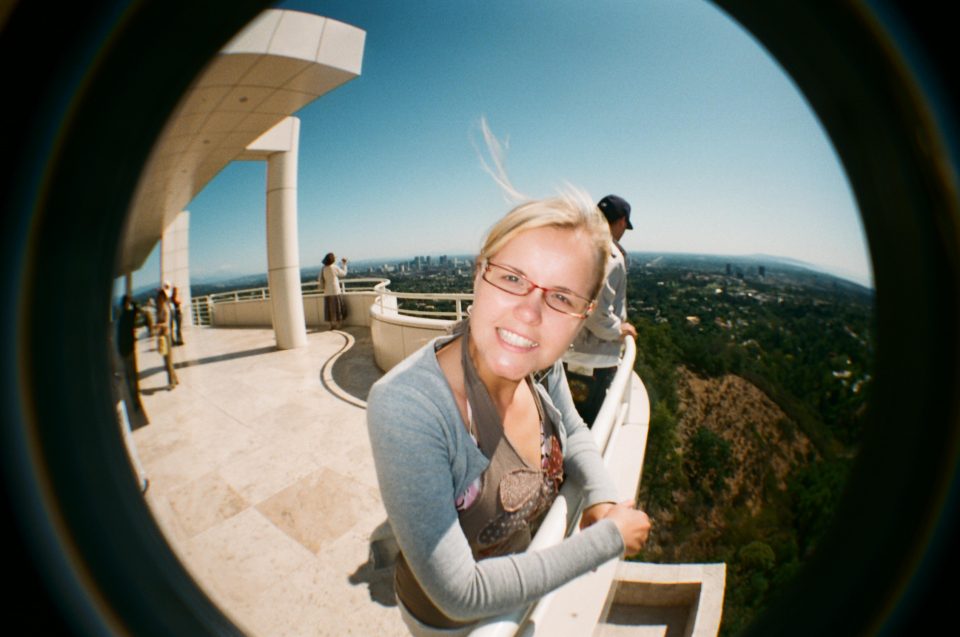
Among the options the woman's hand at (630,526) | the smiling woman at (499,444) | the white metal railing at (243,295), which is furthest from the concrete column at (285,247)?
the woman's hand at (630,526)

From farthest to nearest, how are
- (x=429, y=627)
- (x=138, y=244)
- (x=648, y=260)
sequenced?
(x=648, y=260) < (x=138, y=244) < (x=429, y=627)

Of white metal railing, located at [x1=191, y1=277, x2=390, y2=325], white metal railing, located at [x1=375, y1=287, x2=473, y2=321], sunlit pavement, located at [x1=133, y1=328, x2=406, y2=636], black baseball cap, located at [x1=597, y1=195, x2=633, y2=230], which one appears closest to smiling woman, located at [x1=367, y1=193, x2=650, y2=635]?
sunlit pavement, located at [x1=133, y1=328, x2=406, y2=636]

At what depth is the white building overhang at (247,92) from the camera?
1.33 meters

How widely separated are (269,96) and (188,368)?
179cm

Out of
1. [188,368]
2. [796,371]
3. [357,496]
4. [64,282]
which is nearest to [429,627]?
[64,282]

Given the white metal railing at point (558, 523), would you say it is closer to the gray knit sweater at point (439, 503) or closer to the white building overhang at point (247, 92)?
the gray knit sweater at point (439, 503)

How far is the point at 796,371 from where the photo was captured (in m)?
1.48

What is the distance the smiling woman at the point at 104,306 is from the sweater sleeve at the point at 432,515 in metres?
0.52

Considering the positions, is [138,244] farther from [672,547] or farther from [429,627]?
[672,547]

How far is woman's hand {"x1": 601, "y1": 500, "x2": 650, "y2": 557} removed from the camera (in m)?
0.77

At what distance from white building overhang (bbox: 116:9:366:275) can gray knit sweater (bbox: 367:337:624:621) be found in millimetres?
1259

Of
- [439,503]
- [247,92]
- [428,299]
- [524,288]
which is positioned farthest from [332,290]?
[439,503]

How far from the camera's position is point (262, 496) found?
6.23 feet

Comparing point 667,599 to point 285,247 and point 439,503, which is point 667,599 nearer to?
point 439,503
